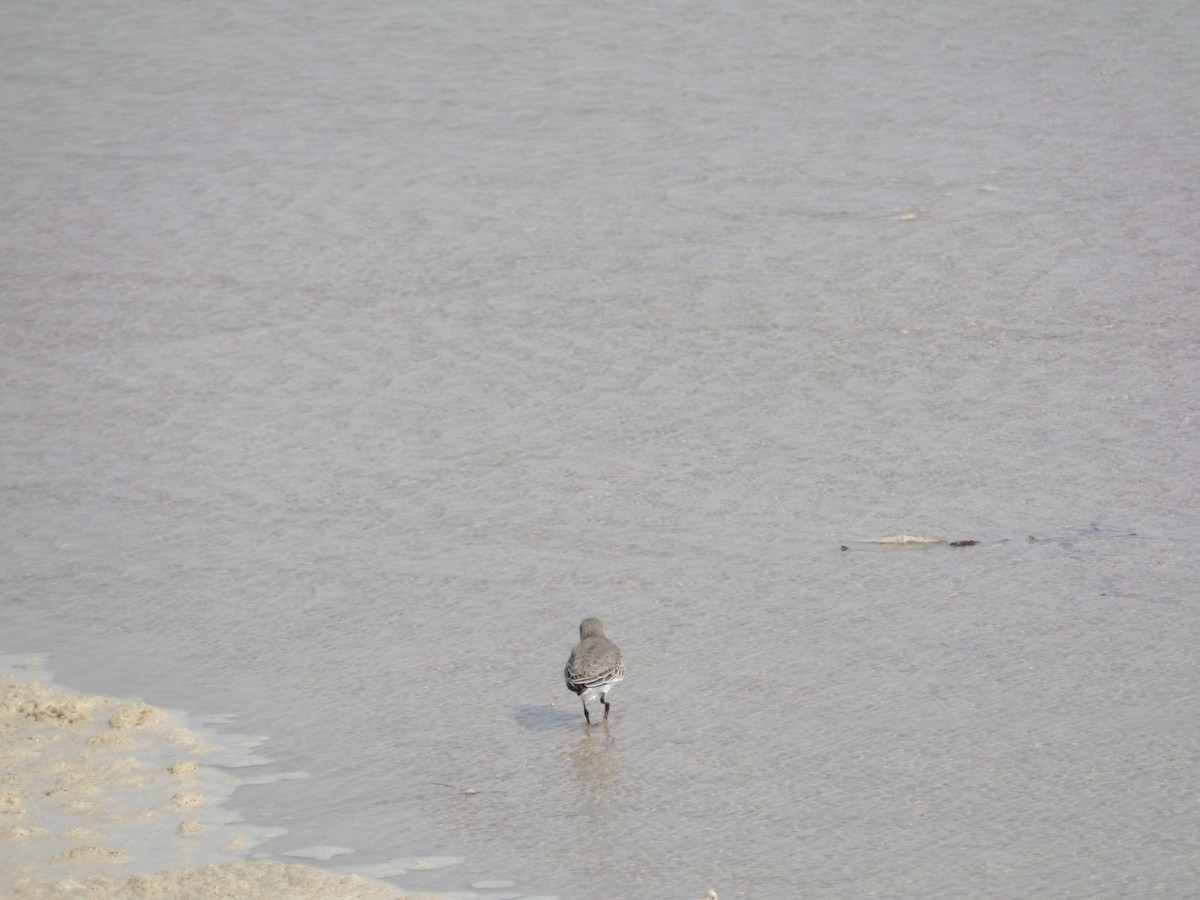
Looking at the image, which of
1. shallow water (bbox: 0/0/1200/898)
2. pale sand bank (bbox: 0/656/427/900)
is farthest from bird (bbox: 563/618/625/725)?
pale sand bank (bbox: 0/656/427/900)

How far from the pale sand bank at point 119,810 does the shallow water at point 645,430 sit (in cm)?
18

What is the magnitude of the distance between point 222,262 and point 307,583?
3627mm

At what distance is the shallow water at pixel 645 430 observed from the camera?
5141 mm

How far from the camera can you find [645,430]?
772 centimetres

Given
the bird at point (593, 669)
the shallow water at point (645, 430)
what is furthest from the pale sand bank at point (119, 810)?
the bird at point (593, 669)

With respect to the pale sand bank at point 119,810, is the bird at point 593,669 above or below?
above

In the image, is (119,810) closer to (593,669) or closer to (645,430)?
(593,669)

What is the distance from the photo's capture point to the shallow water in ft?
16.9

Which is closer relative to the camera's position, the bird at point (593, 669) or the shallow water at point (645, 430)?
the shallow water at point (645, 430)

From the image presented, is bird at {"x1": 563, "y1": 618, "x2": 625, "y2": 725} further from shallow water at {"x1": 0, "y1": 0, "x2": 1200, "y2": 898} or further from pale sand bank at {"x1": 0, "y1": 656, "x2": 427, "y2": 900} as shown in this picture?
pale sand bank at {"x1": 0, "y1": 656, "x2": 427, "y2": 900}

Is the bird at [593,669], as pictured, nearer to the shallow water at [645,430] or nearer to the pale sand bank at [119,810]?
the shallow water at [645,430]

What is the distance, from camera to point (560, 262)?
9.42 meters

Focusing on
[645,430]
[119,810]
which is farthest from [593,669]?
[645,430]

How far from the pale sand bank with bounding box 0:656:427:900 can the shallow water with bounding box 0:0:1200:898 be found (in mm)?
182
